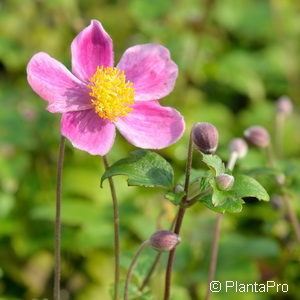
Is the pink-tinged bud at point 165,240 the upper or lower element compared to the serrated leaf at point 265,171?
lower

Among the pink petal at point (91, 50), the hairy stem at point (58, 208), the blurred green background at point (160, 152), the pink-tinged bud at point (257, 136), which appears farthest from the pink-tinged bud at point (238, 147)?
the hairy stem at point (58, 208)

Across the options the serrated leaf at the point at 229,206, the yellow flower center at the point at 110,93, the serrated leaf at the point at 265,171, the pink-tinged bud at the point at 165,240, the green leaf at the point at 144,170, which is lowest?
the pink-tinged bud at the point at 165,240

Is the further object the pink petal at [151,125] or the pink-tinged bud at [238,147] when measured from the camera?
the pink-tinged bud at [238,147]

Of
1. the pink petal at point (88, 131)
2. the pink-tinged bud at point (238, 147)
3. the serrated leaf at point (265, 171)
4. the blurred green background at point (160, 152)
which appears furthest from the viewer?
the blurred green background at point (160, 152)

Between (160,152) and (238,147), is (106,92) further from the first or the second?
(160,152)

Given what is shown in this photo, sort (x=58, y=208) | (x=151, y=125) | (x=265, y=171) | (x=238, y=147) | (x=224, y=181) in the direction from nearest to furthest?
(x=224, y=181)
(x=58, y=208)
(x=151, y=125)
(x=265, y=171)
(x=238, y=147)

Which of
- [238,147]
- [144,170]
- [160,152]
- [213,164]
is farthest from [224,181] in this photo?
[160,152]

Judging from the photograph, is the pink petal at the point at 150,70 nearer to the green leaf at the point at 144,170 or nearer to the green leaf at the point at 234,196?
the green leaf at the point at 144,170

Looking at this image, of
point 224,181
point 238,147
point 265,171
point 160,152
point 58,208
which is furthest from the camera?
point 160,152
